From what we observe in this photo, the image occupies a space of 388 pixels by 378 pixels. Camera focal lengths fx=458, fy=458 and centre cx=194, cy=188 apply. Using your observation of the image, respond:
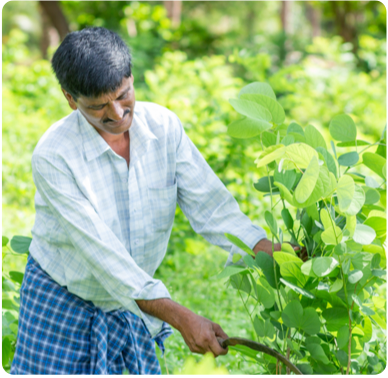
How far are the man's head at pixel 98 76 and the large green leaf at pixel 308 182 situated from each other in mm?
743

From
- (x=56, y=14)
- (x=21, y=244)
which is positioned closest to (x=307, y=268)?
(x=21, y=244)

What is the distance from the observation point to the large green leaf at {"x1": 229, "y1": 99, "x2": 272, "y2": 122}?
1003 mm

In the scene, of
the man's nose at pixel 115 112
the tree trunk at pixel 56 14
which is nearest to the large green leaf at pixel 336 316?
the man's nose at pixel 115 112

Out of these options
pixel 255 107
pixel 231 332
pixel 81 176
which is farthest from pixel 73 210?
pixel 231 332

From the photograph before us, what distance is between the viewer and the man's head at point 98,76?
1362 millimetres

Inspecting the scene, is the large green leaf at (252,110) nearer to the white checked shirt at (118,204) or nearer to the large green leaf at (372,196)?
the large green leaf at (372,196)

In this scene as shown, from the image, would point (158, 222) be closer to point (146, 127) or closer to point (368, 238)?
point (146, 127)

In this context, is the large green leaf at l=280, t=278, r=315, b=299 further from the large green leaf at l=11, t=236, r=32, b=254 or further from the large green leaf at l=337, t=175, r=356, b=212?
the large green leaf at l=11, t=236, r=32, b=254

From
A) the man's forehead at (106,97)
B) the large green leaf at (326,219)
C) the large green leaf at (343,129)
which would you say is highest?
the man's forehead at (106,97)

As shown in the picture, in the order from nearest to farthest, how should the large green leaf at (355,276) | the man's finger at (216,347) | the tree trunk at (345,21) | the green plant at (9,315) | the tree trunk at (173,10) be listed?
the large green leaf at (355,276) < the man's finger at (216,347) < the green plant at (9,315) < the tree trunk at (345,21) < the tree trunk at (173,10)

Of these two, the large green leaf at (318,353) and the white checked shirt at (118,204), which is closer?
the large green leaf at (318,353)

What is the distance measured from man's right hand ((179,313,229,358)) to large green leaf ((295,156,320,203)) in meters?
0.53

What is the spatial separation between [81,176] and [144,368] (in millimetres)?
781

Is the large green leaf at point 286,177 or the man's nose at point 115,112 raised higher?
the man's nose at point 115,112
